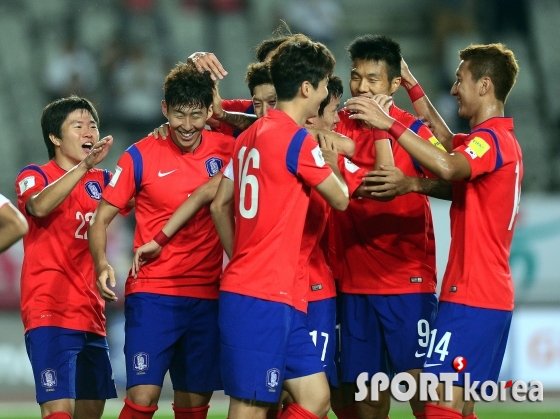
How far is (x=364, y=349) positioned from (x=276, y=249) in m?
1.54

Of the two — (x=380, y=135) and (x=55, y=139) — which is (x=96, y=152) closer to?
(x=55, y=139)

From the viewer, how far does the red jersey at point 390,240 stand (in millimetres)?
6160

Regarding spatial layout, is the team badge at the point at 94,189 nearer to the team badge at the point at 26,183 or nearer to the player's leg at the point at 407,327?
the team badge at the point at 26,183

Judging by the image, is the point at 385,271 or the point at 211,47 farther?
the point at 211,47

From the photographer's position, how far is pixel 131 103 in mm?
14633

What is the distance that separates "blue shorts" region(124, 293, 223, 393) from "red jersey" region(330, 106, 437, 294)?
3.43ft

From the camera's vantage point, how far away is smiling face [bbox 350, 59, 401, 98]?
6020mm

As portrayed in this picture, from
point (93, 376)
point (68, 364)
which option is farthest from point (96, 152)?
point (93, 376)

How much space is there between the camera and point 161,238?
583cm

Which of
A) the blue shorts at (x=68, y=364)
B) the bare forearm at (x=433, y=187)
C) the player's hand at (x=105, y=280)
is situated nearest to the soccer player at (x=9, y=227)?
the player's hand at (x=105, y=280)

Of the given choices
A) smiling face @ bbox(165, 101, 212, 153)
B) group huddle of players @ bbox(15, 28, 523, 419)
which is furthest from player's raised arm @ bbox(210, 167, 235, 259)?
smiling face @ bbox(165, 101, 212, 153)

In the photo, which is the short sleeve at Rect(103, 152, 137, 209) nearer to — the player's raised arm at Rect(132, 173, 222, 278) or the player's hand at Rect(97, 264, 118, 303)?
the player's raised arm at Rect(132, 173, 222, 278)

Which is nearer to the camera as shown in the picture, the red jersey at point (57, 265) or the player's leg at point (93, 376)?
the red jersey at point (57, 265)

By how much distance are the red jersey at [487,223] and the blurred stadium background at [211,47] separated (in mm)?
7718
